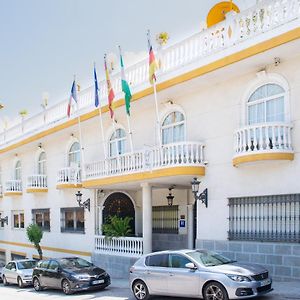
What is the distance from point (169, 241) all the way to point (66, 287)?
553cm

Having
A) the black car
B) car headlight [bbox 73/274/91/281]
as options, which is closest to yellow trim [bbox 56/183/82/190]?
the black car

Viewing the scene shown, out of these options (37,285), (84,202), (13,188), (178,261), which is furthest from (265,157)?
(13,188)

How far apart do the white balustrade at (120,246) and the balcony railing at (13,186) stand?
420 inches

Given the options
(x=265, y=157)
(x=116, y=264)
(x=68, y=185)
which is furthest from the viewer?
(x=68, y=185)

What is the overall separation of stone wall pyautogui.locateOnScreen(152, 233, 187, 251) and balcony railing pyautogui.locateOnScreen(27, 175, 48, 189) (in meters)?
8.99

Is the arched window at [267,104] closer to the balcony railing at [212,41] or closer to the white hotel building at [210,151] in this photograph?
the white hotel building at [210,151]

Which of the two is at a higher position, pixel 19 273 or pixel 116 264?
pixel 116 264

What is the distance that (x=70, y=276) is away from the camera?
16922 mm

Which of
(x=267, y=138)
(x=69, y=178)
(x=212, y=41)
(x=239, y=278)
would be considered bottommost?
(x=239, y=278)

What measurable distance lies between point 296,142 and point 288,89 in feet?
5.42

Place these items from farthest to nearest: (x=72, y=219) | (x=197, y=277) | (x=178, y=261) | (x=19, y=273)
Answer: (x=72, y=219)
(x=19, y=273)
(x=178, y=261)
(x=197, y=277)

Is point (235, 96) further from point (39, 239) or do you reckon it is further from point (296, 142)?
point (39, 239)

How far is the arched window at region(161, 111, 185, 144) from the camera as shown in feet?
61.2

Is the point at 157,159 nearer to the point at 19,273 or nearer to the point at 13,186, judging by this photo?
the point at 19,273
